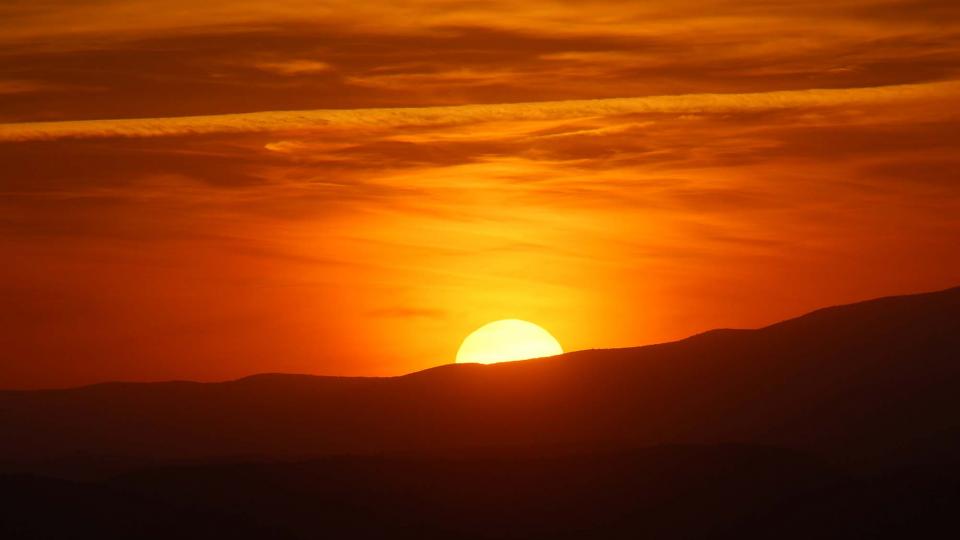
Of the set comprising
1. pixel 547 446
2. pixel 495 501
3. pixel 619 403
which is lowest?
pixel 495 501

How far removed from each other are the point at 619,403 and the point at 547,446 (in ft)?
57.9

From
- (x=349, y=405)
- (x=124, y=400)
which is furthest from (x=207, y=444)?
(x=124, y=400)

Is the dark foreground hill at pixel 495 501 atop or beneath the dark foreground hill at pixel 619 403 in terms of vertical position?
beneath

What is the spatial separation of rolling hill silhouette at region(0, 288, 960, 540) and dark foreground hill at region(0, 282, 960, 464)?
0.44ft

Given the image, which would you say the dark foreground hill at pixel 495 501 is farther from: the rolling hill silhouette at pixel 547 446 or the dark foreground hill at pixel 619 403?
the dark foreground hill at pixel 619 403

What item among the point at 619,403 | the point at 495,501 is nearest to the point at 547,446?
the point at 495,501

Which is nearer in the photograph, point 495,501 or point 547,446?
point 495,501

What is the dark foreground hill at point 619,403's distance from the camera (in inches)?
2709

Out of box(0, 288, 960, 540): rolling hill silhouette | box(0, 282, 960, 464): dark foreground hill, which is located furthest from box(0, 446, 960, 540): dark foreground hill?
box(0, 282, 960, 464): dark foreground hill

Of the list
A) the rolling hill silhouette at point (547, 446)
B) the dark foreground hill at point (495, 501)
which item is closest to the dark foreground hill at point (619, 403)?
the rolling hill silhouette at point (547, 446)

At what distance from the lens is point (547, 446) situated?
5650 cm

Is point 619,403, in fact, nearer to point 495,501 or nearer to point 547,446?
Result: point 547,446

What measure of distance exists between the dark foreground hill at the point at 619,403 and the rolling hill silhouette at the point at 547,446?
13 cm

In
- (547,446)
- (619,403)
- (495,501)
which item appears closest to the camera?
(495,501)
